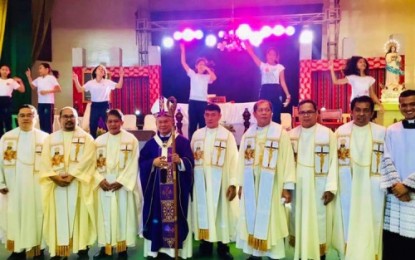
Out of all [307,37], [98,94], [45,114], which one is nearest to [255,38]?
[307,37]

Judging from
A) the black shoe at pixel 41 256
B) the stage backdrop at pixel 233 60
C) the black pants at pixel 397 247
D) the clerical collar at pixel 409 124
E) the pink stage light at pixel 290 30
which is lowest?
the black shoe at pixel 41 256

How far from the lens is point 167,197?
4.95 m

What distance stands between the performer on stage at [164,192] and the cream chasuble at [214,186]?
6.5 inches

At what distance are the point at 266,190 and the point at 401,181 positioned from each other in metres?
1.32

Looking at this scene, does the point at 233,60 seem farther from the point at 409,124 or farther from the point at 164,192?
the point at 409,124

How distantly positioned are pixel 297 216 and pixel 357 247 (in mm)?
640

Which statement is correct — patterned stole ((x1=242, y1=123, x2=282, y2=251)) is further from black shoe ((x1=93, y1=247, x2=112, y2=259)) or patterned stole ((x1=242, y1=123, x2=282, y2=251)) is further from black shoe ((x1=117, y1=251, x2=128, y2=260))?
black shoe ((x1=93, y1=247, x2=112, y2=259))

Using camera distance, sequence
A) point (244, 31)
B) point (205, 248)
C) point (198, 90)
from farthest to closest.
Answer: point (244, 31), point (198, 90), point (205, 248)

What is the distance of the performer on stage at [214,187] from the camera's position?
16.8 ft

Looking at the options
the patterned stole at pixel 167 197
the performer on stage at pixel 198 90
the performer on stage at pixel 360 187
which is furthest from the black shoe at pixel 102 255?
the performer on stage at pixel 198 90

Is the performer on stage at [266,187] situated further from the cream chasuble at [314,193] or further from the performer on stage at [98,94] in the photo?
the performer on stage at [98,94]

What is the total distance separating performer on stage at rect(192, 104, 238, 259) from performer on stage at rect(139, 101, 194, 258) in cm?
17

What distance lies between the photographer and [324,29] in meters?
13.1

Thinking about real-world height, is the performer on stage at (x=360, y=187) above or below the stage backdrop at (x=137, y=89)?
below
